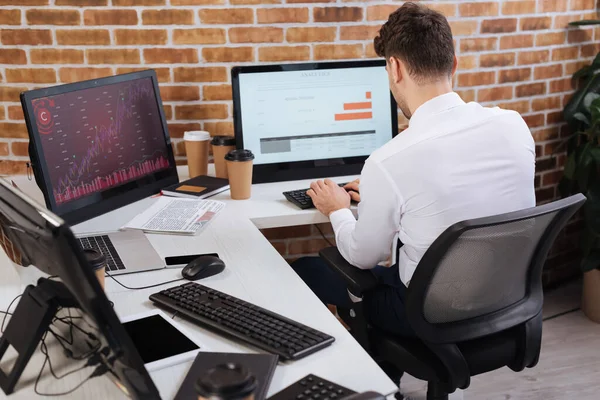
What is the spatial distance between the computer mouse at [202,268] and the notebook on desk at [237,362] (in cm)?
40

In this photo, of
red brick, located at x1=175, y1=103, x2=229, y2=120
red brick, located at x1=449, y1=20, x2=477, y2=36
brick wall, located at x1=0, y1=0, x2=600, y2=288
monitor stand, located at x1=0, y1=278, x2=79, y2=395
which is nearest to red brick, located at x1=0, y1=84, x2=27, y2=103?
brick wall, located at x1=0, y1=0, x2=600, y2=288

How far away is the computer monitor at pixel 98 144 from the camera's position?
2.08 meters

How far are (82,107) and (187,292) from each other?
873 millimetres

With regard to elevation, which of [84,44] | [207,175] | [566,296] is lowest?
[566,296]

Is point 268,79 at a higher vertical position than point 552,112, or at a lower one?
higher

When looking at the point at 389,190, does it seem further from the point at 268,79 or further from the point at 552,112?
the point at 552,112

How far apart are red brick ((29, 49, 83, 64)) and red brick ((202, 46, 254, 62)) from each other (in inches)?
19.0

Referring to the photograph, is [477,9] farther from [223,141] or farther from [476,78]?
[223,141]

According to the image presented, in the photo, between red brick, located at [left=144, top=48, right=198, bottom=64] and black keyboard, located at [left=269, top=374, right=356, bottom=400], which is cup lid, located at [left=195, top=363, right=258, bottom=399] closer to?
black keyboard, located at [left=269, top=374, right=356, bottom=400]

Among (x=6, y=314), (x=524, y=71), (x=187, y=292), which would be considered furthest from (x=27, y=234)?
(x=524, y=71)

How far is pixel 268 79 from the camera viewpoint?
8.38ft

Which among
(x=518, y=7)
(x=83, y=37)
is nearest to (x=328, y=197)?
(x=83, y=37)

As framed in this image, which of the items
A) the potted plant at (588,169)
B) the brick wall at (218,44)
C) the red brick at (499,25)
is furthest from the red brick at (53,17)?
the potted plant at (588,169)

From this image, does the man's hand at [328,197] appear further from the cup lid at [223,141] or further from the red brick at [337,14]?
the red brick at [337,14]
